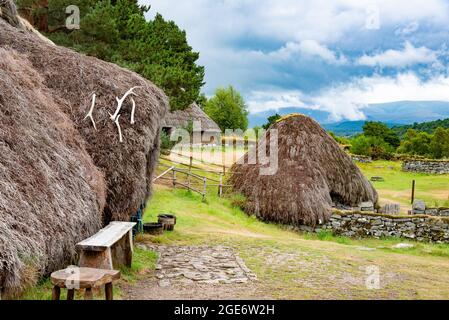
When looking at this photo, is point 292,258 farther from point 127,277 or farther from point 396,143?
point 396,143

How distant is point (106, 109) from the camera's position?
29.1 ft

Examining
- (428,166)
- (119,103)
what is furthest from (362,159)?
(119,103)

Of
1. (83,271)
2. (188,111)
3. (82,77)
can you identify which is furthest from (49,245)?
(188,111)

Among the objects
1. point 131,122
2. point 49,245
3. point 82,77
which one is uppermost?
point 82,77

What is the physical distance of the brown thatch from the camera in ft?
53.0

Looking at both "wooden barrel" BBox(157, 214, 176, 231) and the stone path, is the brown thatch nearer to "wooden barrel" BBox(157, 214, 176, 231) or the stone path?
"wooden barrel" BBox(157, 214, 176, 231)

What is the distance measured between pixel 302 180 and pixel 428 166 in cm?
2233

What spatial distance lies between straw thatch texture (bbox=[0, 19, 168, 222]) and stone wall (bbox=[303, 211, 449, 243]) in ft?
27.9

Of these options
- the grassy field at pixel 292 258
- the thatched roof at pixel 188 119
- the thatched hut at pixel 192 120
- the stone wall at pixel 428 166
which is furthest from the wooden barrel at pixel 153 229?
the stone wall at pixel 428 166

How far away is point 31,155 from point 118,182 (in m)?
2.27

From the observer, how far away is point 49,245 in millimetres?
5609

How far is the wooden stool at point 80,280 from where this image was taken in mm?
4977

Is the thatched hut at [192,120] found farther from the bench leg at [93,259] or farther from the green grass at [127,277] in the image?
the bench leg at [93,259]
